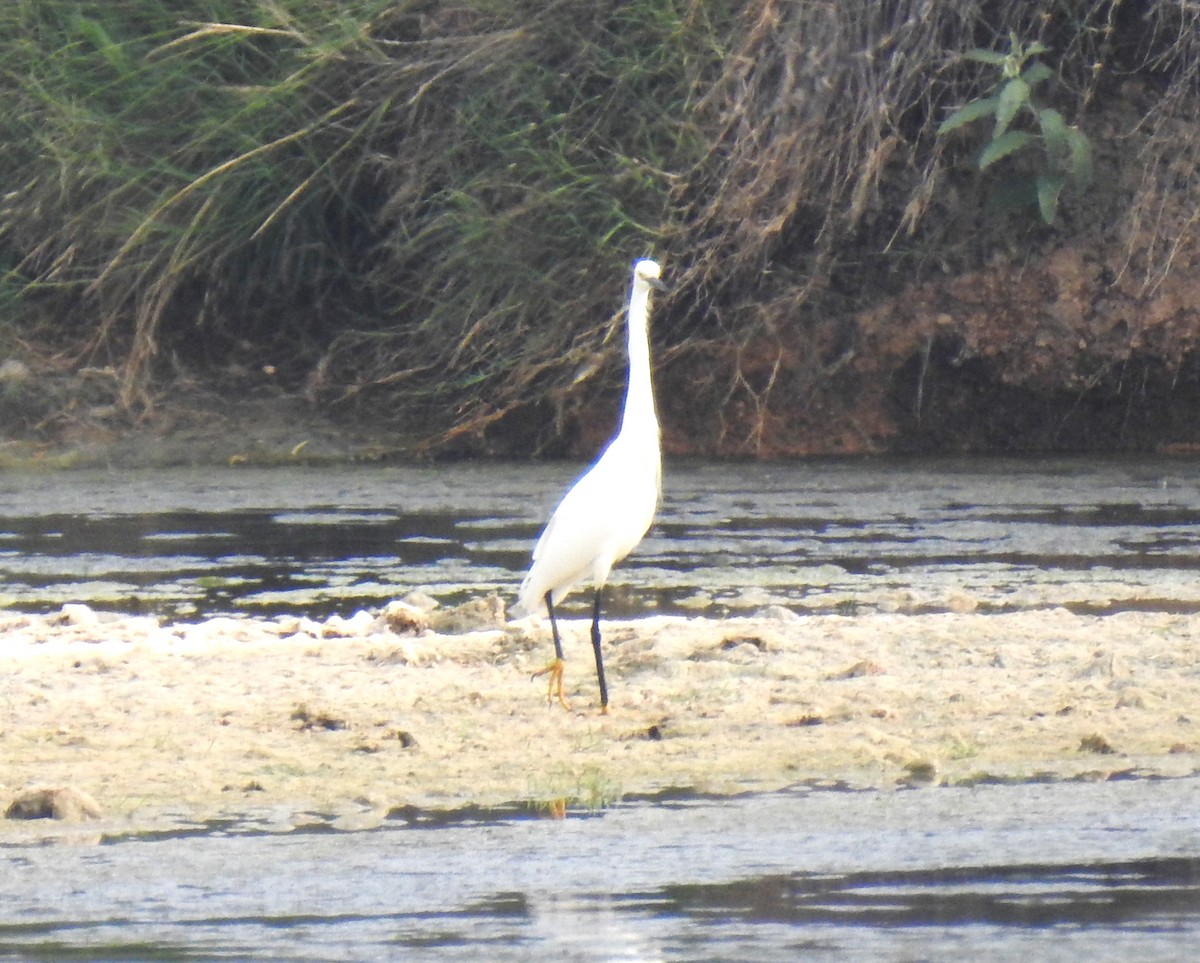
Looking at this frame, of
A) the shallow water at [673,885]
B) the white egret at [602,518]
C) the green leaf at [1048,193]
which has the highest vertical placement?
the green leaf at [1048,193]

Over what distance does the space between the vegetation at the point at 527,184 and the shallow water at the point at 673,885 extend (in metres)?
7.68

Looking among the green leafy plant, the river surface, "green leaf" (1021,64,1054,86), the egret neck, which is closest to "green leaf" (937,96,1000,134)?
the green leafy plant

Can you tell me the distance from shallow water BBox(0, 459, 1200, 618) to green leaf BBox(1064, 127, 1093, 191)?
172 cm

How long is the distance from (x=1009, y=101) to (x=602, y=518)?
20.2 feet

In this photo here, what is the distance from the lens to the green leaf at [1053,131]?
12.4m

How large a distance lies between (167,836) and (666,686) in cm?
212

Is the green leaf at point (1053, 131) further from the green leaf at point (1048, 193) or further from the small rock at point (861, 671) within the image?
the small rock at point (861, 671)

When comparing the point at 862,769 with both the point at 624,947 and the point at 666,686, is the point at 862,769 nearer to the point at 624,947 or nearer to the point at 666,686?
the point at 666,686

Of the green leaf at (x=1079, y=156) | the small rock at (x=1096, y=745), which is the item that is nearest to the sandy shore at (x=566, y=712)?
the small rock at (x=1096, y=745)

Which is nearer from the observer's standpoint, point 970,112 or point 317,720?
point 317,720

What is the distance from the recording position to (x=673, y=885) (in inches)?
178

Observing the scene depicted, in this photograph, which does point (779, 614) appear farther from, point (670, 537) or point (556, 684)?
point (670, 537)

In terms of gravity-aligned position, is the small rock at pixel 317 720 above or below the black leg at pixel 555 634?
below

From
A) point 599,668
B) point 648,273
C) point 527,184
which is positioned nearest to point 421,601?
point 648,273
